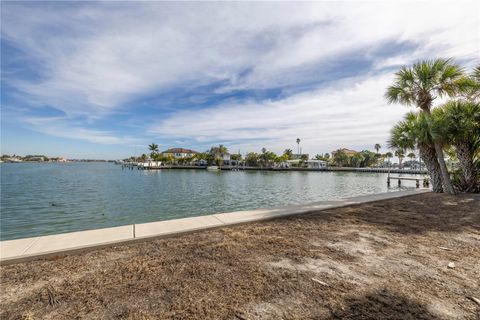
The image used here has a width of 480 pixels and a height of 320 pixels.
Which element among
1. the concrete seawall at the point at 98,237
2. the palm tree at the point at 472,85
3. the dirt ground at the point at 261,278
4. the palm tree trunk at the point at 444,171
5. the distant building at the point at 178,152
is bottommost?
the dirt ground at the point at 261,278

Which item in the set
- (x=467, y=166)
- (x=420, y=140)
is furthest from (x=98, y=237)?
(x=467, y=166)

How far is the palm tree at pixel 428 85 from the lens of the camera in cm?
1108

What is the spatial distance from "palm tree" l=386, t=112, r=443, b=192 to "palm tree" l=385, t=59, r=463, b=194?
38cm

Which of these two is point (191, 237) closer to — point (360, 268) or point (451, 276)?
point (360, 268)

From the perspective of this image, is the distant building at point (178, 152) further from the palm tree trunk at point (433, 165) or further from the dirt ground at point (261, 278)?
the dirt ground at point (261, 278)

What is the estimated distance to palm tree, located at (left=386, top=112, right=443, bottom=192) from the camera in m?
11.7

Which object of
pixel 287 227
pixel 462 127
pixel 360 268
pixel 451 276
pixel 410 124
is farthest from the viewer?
pixel 410 124

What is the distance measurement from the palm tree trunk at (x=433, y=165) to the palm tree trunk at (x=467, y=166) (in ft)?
3.32

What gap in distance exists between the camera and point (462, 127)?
426 inches

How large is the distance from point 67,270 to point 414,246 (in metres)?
5.97

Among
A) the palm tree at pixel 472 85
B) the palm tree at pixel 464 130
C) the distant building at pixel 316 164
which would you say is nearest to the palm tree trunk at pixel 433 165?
the palm tree at pixel 464 130

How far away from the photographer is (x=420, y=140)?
11.9m

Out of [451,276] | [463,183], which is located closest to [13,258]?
[451,276]

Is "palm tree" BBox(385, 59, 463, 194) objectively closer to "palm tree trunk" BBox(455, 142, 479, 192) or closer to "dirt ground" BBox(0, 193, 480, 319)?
"palm tree trunk" BBox(455, 142, 479, 192)
